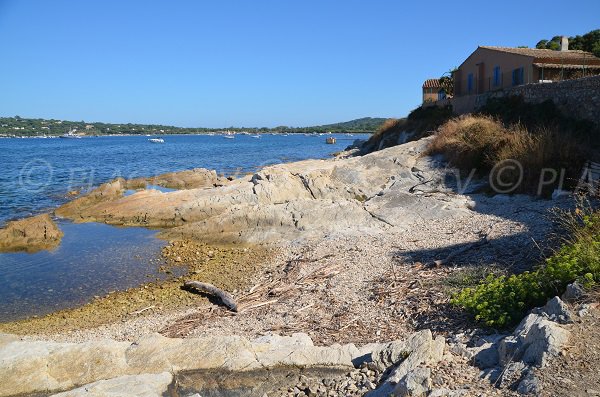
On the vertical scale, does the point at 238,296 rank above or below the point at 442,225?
below

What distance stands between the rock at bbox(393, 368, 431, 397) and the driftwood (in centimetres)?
544

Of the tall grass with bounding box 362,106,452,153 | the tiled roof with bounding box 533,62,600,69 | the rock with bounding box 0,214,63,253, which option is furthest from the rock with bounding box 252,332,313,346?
the tiled roof with bounding box 533,62,600,69

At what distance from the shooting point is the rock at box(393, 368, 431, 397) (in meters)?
4.93

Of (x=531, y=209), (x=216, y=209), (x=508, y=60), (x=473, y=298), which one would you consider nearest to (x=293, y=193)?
(x=216, y=209)

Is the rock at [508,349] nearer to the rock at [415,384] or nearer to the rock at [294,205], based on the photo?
the rock at [415,384]

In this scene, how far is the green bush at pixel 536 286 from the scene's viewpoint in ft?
20.5

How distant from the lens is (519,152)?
656 inches

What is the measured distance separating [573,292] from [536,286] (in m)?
0.71

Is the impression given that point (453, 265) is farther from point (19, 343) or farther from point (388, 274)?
point (19, 343)

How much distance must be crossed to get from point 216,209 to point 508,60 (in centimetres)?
2046

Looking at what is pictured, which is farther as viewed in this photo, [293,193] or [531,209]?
[293,193]

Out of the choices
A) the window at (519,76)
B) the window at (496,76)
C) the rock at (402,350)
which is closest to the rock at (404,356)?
the rock at (402,350)

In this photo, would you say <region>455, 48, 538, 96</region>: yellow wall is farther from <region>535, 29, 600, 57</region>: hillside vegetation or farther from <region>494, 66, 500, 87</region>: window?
<region>535, 29, 600, 57</region>: hillside vegetation

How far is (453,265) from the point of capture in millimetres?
9953
